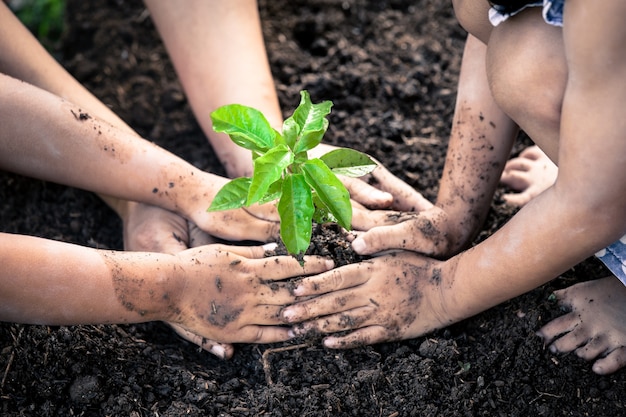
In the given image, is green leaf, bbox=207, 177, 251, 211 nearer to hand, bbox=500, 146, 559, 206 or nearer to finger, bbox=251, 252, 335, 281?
finger, bbox=251, 252, 335, 281

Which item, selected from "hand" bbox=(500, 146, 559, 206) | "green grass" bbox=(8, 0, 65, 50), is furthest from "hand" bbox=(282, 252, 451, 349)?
"green grass" bbox=(8, 0, 65, 50)

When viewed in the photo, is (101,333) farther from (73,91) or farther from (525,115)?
(525,115)

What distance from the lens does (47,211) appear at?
77.7 inches

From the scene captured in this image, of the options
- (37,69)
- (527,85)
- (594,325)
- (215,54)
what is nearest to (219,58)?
(215,54)

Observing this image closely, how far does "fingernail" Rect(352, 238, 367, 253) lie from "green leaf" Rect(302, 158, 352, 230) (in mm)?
200

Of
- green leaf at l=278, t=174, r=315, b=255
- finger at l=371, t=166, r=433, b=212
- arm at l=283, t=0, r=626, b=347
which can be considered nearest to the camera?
arm at l=283, t=0, r=626, b=347

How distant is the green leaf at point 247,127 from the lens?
4.69 ft

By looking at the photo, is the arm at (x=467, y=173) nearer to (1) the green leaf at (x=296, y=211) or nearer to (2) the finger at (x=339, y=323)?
(2) the finger at (x=339, y=323)

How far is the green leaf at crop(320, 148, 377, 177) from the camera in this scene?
152 cm

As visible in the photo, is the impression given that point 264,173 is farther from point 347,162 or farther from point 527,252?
point 527,252

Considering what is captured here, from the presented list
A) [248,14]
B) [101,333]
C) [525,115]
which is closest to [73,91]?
[248,14]

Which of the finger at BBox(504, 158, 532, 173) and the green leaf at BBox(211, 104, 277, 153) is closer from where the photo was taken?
the green leaf at BBox(211, 104, 277, 153)

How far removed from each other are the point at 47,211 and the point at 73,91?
12.9 inches

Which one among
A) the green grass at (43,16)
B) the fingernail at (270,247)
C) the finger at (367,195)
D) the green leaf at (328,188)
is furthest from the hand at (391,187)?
the green grass at (43,16)
